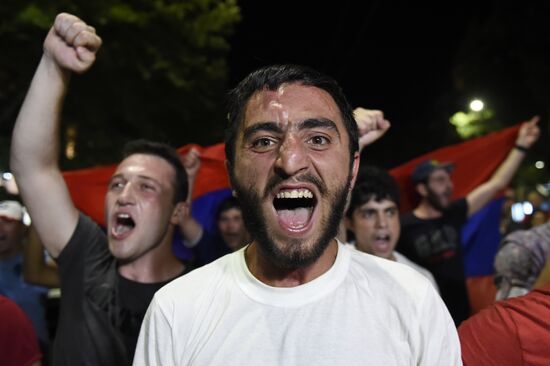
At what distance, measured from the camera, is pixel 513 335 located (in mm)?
1908

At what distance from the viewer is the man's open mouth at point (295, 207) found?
193 centimetres

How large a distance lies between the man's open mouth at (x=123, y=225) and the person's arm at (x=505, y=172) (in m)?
3.46

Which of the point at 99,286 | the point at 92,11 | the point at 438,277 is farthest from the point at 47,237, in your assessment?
the point at 92,11

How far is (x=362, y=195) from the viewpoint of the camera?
427 centimetres

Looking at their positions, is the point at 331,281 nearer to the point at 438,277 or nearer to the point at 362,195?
the point at 362,195

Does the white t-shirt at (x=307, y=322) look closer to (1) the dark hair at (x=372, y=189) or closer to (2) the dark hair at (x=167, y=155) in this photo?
(2) the dark hair at (x=167, y=155)

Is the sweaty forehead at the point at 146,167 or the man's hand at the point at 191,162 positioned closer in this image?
the sweaty forehead at the point at 146,167

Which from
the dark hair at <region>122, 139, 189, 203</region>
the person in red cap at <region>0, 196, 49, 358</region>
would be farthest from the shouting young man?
the person in red cap at <region>0, 196, 49, 358</region>

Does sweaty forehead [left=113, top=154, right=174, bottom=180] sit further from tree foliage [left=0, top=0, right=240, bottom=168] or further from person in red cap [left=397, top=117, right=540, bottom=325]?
tree foliage [left=0, top=0, right=240, bottom=168]

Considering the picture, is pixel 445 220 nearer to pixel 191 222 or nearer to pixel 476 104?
pixel 191 222

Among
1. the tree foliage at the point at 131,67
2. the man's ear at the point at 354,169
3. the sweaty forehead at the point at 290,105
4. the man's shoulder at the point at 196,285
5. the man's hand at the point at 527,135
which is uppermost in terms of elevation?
the tree foliage at the point at 131,67

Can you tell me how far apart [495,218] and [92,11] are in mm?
7112

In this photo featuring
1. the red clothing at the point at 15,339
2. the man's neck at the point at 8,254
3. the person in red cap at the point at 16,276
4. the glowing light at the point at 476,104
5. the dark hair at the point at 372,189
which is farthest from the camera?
the glowing light at the point at 476,104

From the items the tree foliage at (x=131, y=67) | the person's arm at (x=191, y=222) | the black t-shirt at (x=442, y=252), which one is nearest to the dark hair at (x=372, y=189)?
the black t-shirt at (x=442, y=252)
